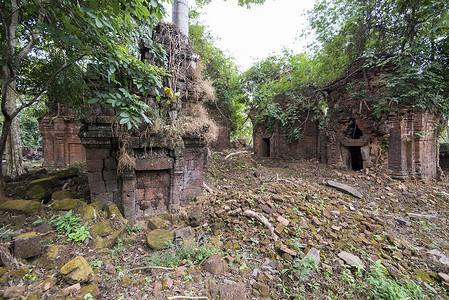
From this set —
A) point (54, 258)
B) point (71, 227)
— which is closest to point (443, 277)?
point (54, 258)

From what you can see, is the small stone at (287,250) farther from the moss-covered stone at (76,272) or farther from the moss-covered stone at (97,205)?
the moss-covered stone at (97,205)

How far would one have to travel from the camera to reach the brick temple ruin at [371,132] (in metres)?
6.95

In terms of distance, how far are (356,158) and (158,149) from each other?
9833 mm

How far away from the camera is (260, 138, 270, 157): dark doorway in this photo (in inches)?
515

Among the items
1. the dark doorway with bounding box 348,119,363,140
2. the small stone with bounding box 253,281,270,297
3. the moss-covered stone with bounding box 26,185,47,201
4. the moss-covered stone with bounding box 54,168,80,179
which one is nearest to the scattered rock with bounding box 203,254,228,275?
the small stone with bounding box 253,281,270,297

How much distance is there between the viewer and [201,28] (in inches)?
417

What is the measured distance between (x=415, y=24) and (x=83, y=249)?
10.7 metres

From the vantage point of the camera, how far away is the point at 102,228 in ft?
10.5

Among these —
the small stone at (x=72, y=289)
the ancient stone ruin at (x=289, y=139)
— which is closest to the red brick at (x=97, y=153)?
the small stone at (x=72, y=289)

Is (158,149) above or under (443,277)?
above

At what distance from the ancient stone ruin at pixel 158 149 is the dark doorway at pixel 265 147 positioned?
850 cm

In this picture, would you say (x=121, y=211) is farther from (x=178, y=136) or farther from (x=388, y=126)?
(x=388, y=126)

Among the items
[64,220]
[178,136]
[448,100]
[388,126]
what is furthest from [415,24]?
[64,220]

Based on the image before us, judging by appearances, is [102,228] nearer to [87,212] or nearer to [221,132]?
[87,212]
